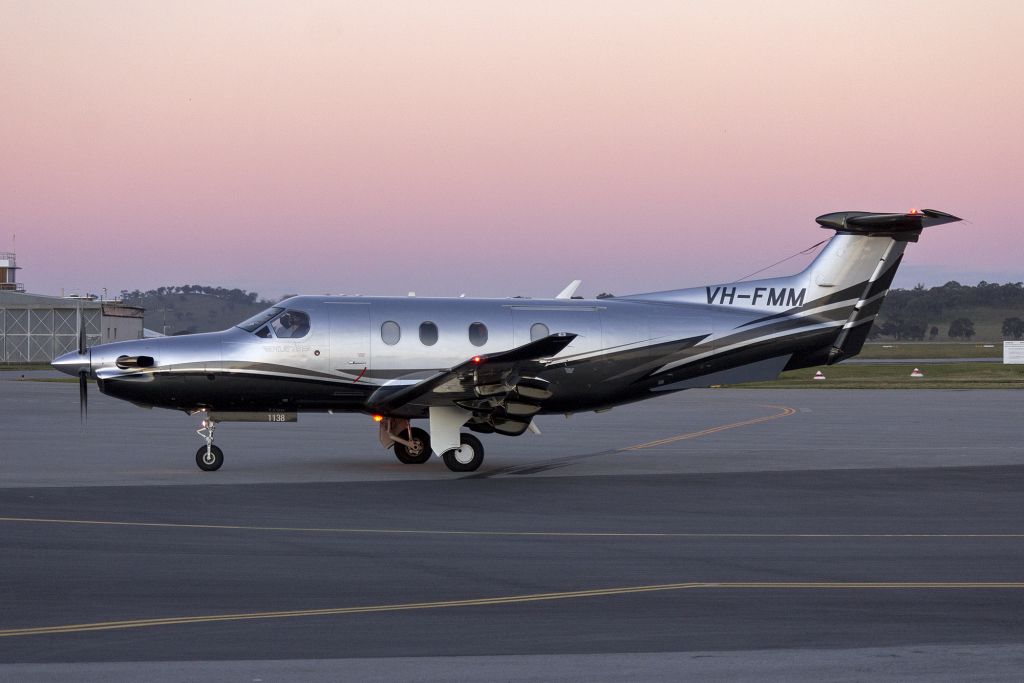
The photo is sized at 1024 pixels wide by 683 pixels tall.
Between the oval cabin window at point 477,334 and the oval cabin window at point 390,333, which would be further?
the oval cabin window at point 477,334

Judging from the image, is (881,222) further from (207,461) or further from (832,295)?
(207,461)

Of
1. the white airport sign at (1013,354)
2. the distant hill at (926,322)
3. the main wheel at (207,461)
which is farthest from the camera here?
the distant hill at (926,322)

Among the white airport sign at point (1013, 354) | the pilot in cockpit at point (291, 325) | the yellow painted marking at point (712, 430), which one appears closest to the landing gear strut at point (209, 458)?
the pilot in cockpit at point (291, 325)

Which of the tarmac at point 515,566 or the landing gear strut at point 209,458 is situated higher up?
the landing gear strut at point 209,458

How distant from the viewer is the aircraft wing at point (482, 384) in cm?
1978

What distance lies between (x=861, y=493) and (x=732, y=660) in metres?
10.7

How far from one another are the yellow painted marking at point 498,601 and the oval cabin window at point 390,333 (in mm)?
11838

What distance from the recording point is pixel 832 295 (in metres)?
23.8

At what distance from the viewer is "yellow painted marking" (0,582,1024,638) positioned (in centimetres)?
898

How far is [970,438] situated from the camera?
1102 inches

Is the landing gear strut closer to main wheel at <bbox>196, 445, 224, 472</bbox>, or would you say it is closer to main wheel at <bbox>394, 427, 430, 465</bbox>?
main wheel at <bbox>196, 445, 224, 472</bbox>

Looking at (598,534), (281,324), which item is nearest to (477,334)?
(281,324)

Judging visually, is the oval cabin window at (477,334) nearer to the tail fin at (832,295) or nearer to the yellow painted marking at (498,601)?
the tail fin at (832,295)

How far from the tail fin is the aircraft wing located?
13.8 feet
